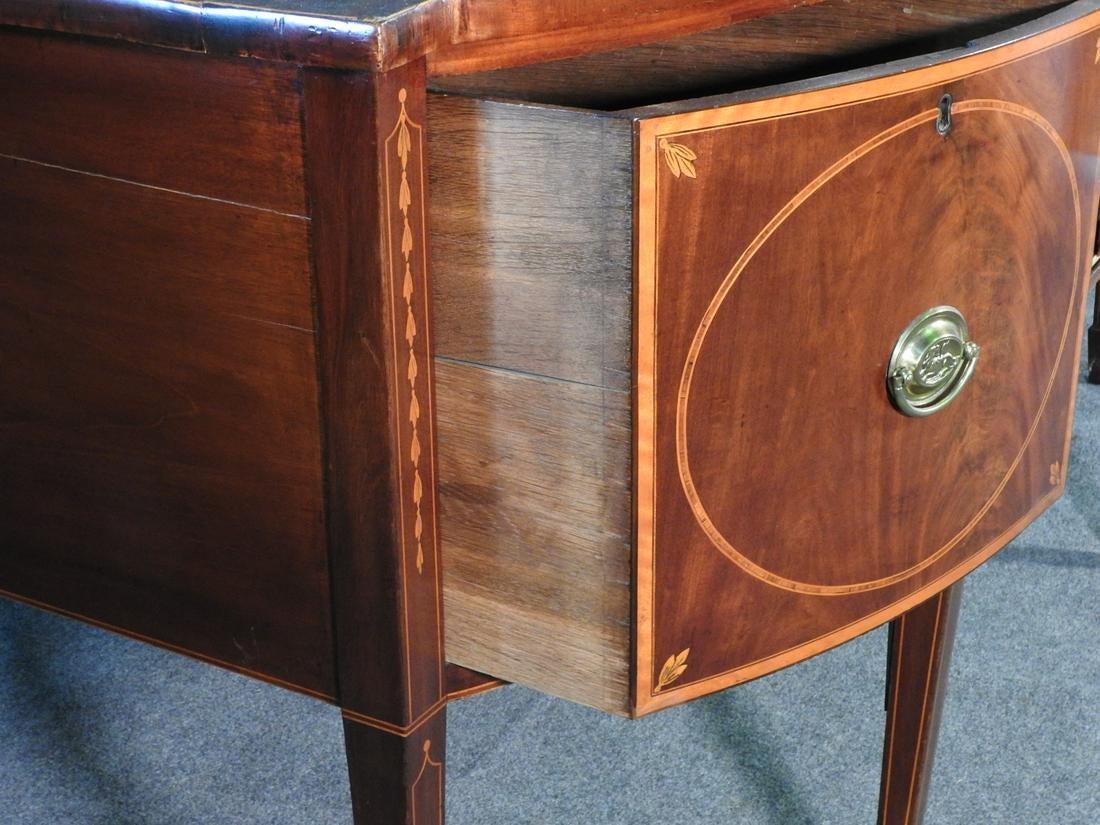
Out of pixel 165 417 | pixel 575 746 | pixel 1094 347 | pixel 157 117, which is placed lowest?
pixel 575 746

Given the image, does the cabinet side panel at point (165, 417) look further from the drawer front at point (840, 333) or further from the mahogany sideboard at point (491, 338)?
the drawer front at point (840, 333)

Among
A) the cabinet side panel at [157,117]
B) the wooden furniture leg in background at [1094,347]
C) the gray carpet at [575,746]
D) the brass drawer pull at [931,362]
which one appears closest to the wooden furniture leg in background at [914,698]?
the gray carpet at [575,746]

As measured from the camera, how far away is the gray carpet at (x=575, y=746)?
121cm

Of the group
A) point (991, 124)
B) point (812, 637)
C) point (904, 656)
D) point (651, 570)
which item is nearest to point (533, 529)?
point (651, 570)

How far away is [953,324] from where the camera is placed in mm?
722

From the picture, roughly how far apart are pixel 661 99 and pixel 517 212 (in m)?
0.33

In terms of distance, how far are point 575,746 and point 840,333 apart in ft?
2.28

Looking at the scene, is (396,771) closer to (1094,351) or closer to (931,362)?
(931,362)

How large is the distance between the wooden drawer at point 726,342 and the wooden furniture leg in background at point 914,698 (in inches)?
9.4

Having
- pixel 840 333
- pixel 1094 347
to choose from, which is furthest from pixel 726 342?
pixel 1094 347

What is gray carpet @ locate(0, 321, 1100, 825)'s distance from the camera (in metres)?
1.21

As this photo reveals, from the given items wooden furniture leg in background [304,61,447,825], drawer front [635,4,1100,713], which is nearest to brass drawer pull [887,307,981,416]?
drawer front [635,4,1100,713]

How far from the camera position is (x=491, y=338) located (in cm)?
65

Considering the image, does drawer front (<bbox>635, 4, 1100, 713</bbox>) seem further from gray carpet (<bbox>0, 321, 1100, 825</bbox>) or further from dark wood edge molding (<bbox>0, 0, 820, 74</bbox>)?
gray carpet (<bbox>0, 321, 1100, 825</bbox>)
